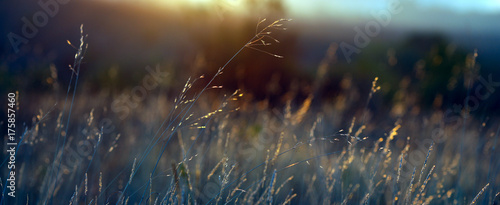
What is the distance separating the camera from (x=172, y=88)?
6789 millimetres

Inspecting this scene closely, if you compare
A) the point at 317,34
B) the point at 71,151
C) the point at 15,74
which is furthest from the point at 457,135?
the point at 317,34

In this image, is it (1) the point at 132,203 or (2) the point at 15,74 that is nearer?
(1) the point at 132,203

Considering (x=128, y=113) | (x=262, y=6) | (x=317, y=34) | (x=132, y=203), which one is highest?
(x=317, y=34)

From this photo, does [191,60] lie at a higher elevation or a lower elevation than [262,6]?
lower

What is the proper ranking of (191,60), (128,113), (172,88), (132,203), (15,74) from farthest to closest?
(191,60) < (172,88) < (15,74) < (128,113) < (132,203)

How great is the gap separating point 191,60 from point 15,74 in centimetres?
287

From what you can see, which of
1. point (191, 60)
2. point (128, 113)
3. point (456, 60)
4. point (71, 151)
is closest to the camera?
point (71, 151)

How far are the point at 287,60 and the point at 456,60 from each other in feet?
10.8

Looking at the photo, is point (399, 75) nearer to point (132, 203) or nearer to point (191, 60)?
point (191, 60)

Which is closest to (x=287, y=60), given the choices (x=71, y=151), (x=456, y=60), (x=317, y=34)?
(x=456, y=60)

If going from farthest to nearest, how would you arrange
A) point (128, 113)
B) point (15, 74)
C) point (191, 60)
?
point (191, 60) → point (15, 74) → point (128, 113)

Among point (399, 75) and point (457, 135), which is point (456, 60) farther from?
point (457, 135)

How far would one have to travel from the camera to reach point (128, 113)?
183 inches

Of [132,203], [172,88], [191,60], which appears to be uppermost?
[191,60]
